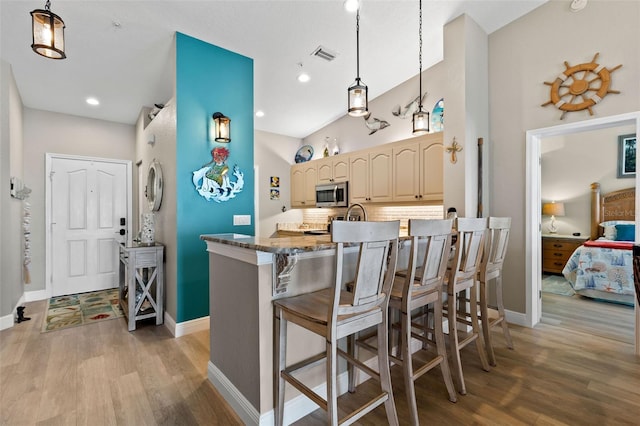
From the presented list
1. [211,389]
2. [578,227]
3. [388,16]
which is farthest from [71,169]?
[578,227]

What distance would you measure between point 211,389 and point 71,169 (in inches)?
174

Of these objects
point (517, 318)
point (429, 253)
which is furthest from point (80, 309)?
point (517, 318)

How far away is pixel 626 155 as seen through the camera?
494 centimetres

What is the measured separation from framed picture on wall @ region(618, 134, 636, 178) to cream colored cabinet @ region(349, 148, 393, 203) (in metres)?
4.31

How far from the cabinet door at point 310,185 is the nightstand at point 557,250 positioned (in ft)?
14.8

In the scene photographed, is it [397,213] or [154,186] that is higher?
[154,186]

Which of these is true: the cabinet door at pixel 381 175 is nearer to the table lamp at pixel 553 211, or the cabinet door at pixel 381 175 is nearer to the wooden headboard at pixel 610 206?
the table lamp at pixel 553 211

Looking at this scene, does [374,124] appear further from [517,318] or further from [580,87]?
[517,318]

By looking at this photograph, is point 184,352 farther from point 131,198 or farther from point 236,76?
point 131,198

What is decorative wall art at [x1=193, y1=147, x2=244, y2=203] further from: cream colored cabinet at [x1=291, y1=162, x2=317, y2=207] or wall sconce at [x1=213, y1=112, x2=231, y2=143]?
cream colored cabinet at [x1=291, y1=162, x2=317, y2=207]

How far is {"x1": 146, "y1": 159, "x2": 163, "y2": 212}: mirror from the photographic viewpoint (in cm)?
347

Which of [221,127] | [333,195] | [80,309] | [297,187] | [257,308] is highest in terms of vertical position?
[221,127]

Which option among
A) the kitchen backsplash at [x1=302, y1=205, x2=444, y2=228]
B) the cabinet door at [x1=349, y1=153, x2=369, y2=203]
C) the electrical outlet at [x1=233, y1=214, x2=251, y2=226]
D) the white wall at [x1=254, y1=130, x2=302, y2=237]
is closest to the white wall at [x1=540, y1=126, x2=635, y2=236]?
the kitchen backsplash at [x1=302, y1=205, x2=444, y2=228]

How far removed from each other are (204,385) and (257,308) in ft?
3.25
